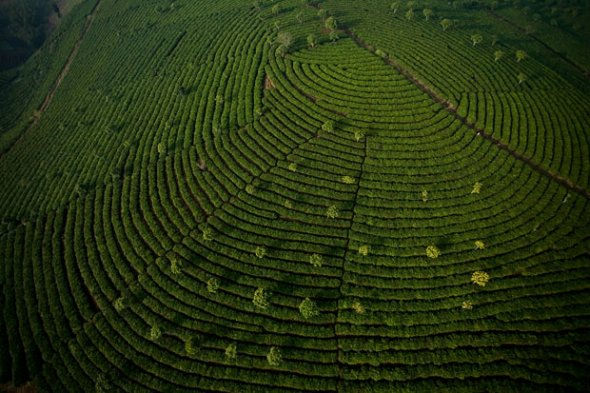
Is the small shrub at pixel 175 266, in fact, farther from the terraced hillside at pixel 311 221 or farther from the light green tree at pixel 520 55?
the light green tree at pixel 520 55

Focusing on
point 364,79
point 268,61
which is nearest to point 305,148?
point 364,79

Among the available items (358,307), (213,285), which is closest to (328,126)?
(358,307)

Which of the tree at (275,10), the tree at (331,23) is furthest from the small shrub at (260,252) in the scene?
the tree at (275,10)

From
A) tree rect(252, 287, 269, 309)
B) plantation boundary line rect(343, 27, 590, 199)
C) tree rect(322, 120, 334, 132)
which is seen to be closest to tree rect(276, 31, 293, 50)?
plantation boundary line rect(343, 27, 590, 199)

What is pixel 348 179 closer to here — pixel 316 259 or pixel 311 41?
pixel 316 259

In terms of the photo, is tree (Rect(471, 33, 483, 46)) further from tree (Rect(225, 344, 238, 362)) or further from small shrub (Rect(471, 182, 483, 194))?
tree (Rect(225, 344, 238, 362))

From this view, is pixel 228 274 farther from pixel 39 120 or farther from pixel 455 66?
pixel 39 120
